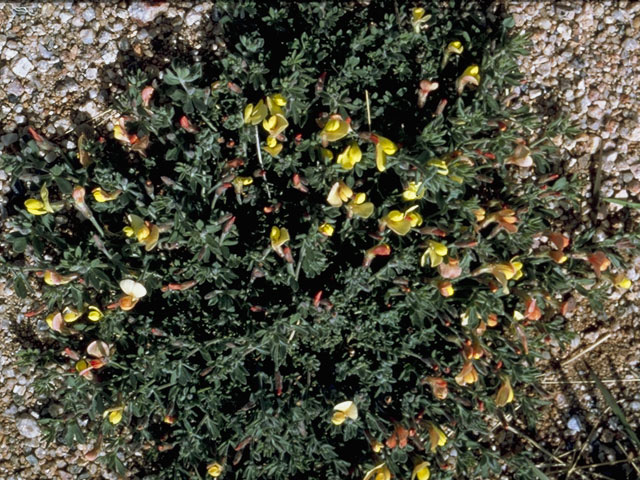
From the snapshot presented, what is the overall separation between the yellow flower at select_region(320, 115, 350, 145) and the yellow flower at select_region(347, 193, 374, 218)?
0.31 metres

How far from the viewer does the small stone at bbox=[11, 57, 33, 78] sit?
15.0ft

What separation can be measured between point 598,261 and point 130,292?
8.03 ft

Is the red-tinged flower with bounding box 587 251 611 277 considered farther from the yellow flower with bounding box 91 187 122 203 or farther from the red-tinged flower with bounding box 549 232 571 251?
the yellow flower with bounding box 91 187 122 203

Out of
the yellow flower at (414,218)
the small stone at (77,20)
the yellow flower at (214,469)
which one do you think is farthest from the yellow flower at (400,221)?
the small stone at (77,20)

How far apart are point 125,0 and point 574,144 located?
2892 mm

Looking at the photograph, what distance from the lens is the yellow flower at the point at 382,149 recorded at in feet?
12.1

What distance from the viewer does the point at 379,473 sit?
373 centimetres

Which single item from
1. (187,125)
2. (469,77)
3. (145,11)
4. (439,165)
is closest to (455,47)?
(469,77)

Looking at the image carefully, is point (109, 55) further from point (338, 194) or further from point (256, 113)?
point (338, 194)

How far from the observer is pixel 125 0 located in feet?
15.2

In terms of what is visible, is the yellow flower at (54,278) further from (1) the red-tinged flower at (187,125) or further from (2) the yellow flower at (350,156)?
(2) the yellow flower at (350,156)

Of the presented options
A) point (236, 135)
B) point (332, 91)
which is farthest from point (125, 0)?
point (332, 91)

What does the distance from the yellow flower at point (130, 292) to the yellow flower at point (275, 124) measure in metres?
1.01

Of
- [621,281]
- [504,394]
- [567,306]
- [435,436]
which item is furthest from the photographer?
[567,306]
